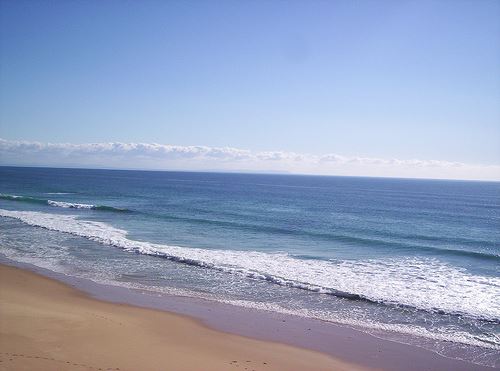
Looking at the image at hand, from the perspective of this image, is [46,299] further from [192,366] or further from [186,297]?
[192,366]

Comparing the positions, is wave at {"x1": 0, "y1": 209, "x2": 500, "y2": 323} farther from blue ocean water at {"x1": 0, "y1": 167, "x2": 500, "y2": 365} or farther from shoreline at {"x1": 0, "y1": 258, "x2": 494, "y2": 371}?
shoreline at {"x1": 0, "y1": 258, "x2": 494, "y2": 371}

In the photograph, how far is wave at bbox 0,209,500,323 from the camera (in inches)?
624

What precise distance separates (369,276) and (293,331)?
8354 millimetres

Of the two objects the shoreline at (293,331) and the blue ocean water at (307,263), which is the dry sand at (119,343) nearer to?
the shoreline at (293,331)

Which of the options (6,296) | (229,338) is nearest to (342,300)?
(229,338)

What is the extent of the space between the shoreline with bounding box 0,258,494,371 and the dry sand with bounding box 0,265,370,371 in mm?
433

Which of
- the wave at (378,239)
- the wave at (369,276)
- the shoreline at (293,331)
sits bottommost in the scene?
the shoreline at (293,331)

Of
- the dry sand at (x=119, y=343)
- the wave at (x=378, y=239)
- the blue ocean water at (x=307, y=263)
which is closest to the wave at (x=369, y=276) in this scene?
the blue ocean water at (x=307, y=263)

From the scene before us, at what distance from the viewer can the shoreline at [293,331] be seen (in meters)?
10.7

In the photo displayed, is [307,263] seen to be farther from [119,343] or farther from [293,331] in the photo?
[119,343]

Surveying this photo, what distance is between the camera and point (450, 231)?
35.8m

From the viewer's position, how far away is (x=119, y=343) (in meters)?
10.7

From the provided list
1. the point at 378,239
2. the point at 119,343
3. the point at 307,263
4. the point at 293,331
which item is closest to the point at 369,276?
the point at 307,263

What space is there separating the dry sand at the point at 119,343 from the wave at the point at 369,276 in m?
6.30
